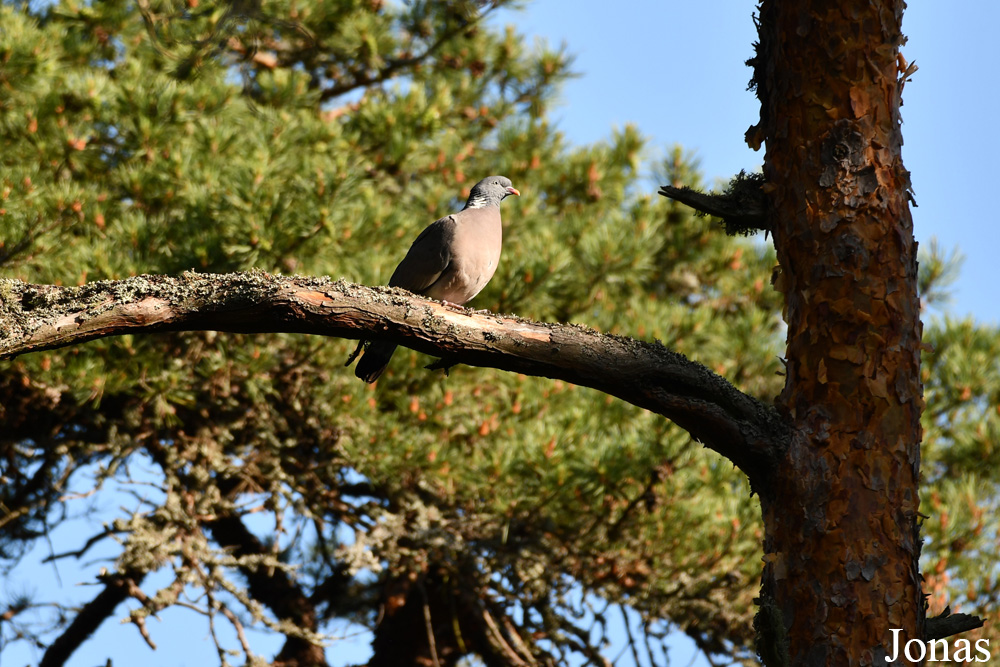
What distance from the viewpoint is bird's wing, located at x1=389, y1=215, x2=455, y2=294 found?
3701 mm

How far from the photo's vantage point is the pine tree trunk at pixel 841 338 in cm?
213

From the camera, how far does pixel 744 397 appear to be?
2.26 m

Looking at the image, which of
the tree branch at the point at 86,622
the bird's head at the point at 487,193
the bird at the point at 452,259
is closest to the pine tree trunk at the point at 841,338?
the bird at the point at 452,259

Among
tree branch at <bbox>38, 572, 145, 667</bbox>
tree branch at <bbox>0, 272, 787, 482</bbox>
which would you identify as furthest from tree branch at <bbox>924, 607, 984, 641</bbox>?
tree branch at <bbox>38, 572, 145, 667</bbox>

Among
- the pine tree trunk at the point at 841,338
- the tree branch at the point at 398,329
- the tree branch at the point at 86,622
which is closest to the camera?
the tree branch at the point at 398,329

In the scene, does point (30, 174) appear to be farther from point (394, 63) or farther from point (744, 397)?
point (744, 397)

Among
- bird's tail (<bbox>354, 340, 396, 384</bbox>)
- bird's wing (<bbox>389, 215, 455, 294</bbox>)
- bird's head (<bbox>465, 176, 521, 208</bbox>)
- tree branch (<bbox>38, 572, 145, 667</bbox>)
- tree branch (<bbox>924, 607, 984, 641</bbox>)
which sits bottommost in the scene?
tree branch (<bbox>924, 607, 984, 641</bbox>)

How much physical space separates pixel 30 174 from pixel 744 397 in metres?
3.38

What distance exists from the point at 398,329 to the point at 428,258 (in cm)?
161

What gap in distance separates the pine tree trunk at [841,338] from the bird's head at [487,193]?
196 centimetres

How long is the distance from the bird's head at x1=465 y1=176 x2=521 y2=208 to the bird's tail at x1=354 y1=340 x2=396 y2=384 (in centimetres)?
110

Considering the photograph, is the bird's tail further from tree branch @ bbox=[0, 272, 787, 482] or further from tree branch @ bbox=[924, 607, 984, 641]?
tree branch @ bbox=[924, 607, 984, 641]

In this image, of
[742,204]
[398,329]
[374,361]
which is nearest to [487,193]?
[374,361]

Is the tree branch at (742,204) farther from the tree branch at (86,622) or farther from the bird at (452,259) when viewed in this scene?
the tree branch at (86,622)
